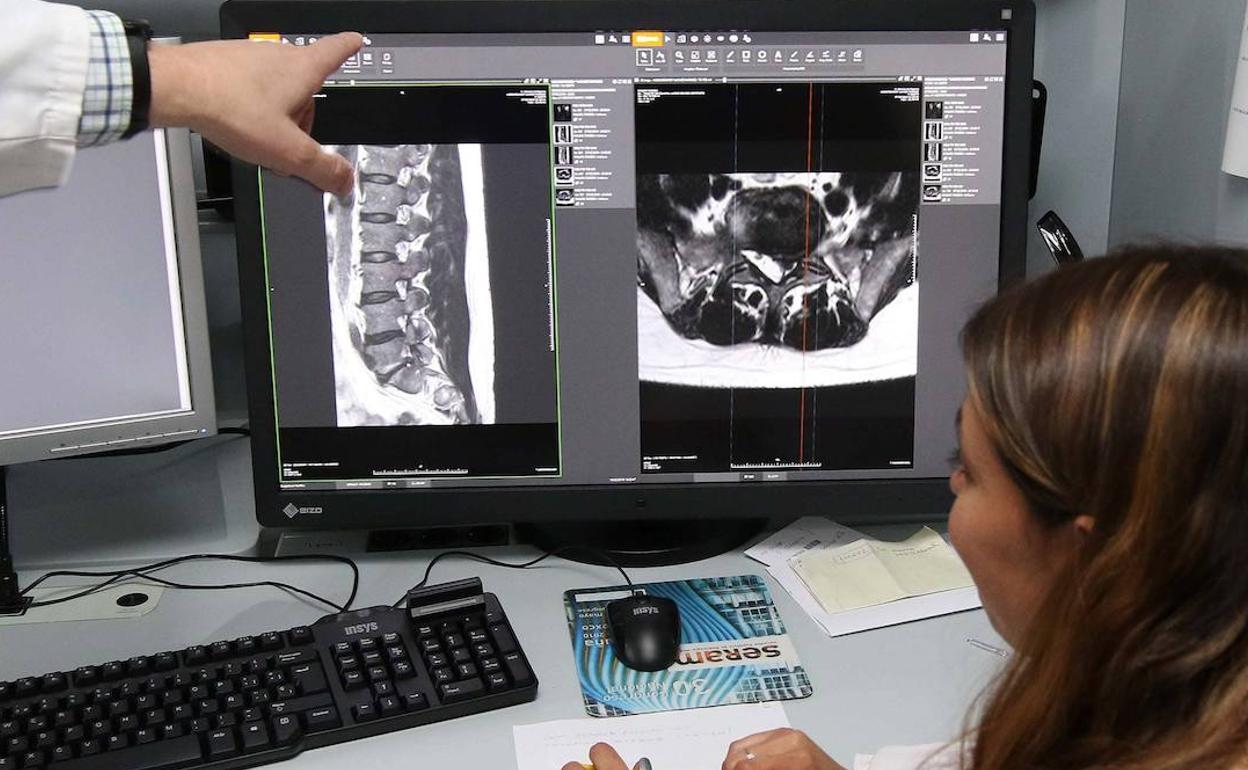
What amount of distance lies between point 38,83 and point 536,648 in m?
0.65

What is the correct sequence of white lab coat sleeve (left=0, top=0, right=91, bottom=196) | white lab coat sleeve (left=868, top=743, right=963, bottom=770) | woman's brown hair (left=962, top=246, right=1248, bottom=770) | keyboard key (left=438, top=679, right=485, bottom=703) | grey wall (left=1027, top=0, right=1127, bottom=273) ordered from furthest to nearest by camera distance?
grey wall (left=1027, top=0, right=1127, bottom=273), keyboard key (left=438, top=679, right=485, bottom=703), white lab coat sleeve (left=868, top=743, right=963, bottom=770), white lab coat sleeve (left=0, top=0, right=91, bottom=196), woman's brown hair (left=962, top=246, right=1248, bottom=770)

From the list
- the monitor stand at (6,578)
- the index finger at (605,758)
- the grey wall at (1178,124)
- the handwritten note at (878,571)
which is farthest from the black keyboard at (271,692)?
the grey wall at (1178,124)

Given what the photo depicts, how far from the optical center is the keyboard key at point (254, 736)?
41.7 inches

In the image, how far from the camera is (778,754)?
1.02 meters

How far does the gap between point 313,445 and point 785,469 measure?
486 mm

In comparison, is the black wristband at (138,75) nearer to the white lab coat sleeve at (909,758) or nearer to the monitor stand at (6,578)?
the monitor stand at (6,578)

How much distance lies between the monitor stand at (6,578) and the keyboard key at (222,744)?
1.22ft

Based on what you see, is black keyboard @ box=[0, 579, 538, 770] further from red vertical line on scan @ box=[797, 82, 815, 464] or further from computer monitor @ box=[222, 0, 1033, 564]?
red vertical line on scan @ box=[797, 82, 815, 464]

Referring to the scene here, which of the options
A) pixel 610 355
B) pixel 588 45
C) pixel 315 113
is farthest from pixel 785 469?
pixel 315 113

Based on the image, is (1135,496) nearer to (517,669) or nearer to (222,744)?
(517,669)

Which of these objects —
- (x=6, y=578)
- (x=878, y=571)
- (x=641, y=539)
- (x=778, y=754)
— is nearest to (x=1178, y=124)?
(x=878, y=571)

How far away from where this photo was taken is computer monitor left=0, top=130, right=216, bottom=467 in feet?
4.12

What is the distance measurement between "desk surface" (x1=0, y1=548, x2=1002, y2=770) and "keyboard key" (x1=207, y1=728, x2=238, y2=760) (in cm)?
5

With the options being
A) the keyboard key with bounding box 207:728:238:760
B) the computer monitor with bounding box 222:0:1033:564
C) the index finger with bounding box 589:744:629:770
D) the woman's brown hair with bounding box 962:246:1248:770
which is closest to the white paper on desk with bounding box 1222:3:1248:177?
the computer monitor with bounding box 222:0:1033:564
